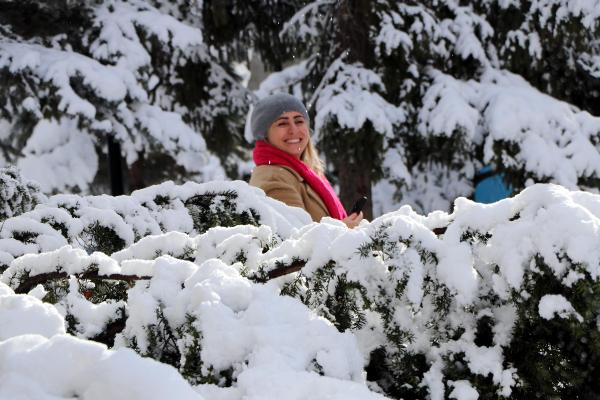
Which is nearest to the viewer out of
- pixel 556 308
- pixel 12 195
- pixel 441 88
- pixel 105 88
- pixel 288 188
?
pixel 556 308

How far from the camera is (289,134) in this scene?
13.9 ft

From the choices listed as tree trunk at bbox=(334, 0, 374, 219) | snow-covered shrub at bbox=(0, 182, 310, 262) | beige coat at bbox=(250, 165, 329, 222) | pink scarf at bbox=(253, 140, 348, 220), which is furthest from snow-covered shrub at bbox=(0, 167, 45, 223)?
tree trunk at bbox=(334, 0, 374, 219)

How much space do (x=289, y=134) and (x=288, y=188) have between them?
0.60 metres

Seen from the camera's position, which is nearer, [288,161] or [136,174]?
[288,161]

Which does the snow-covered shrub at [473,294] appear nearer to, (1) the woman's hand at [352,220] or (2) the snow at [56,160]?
(1) the woman's hand at [352,220]

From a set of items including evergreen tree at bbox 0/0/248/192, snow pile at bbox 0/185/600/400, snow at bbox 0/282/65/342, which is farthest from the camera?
evergreen tree at bbox 0/0/248/192

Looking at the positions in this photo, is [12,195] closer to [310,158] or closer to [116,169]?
Result: [310,158]

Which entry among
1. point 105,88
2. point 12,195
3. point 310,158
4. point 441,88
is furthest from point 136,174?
point 12,195

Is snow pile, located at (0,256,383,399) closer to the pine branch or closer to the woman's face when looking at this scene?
the pine branch

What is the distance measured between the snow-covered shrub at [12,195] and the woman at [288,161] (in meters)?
1.17

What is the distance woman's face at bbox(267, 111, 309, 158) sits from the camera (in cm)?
421

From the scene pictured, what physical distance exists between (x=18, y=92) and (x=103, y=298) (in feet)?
18.0

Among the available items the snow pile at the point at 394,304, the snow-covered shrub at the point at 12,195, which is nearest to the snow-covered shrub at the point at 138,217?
the snow-covered shrub at the point at 12,195

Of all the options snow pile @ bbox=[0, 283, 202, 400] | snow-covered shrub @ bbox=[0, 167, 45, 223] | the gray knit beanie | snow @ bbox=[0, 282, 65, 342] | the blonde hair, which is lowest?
the blonde hair
